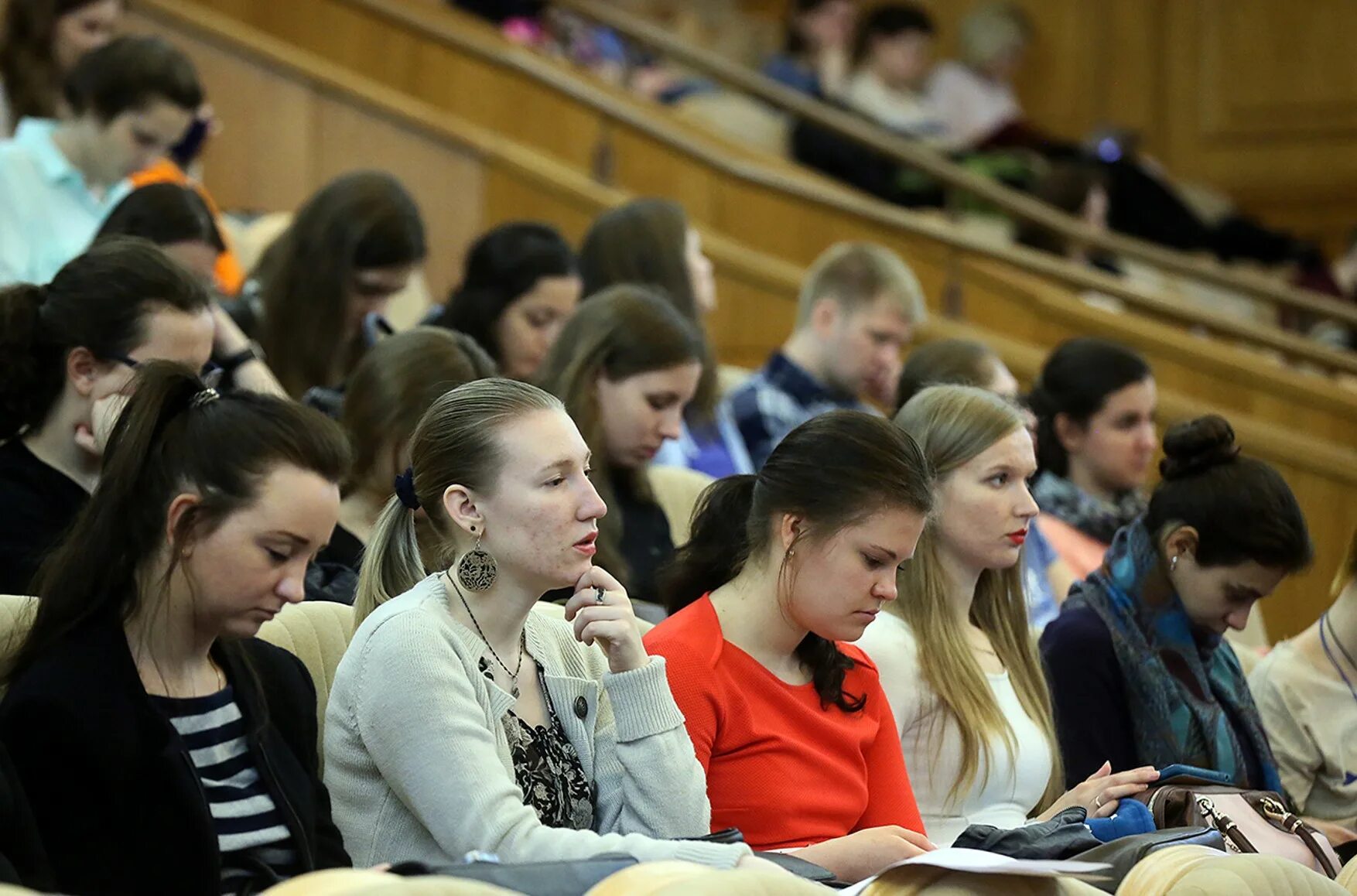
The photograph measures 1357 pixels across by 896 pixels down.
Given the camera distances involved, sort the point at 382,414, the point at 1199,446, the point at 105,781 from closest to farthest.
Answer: the point at 105,781, the point at 382,414, the point at 1199,446

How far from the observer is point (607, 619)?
2055mm

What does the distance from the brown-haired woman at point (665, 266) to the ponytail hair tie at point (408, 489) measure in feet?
5.25

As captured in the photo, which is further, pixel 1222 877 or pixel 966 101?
pixel 966 101

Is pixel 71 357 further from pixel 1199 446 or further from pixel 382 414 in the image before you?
pixel 1199 446

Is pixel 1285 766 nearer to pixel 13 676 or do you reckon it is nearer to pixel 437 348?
pixel 437 348

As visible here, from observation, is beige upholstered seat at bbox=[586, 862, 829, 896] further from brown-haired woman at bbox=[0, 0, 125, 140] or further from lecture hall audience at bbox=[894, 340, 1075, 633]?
brown-haired woman at bbox=[0, 0, 125, 140]

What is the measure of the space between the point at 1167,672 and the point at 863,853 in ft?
2.90

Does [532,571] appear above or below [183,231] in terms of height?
below

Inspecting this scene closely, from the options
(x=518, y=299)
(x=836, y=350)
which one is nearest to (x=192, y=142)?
(x=518, y=299)

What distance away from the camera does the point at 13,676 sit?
1.94 meters

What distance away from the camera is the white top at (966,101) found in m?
7.20

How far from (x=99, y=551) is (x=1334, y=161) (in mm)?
6252

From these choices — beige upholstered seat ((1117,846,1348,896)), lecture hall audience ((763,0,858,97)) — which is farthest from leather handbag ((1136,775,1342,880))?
lecture hall audience ((763,0,858,97))

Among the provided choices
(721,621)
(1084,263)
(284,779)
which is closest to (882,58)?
(1084,263)
